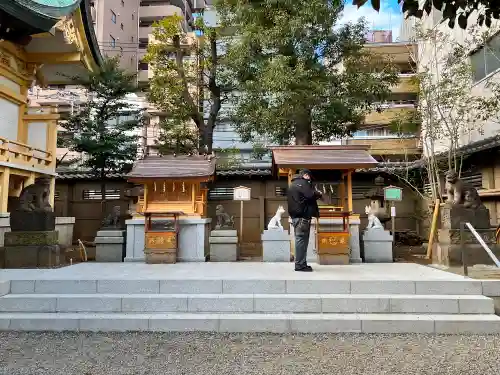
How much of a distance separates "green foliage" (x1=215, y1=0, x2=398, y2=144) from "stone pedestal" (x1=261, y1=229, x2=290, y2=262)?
3635 millimetres

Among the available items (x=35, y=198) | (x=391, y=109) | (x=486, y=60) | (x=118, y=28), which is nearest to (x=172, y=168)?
(x=35, y=198)

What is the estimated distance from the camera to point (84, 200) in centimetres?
1570

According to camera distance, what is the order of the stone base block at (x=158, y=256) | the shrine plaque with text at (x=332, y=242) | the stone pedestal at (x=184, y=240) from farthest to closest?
the stone pedestal at (x=184, y=240) → the stone base block at (x=158, y=256) → the shrine plaque with text at (x=332, y=242)

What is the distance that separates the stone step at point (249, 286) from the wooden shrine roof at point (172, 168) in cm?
394

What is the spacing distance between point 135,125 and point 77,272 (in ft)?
30.6

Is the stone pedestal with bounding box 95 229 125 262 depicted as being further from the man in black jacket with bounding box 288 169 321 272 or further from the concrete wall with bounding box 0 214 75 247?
the man in black jacket with bounding box 288 169 321 272

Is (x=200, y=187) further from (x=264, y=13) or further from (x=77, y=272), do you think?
(x=264, y=13)

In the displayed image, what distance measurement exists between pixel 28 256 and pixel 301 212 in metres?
5.46

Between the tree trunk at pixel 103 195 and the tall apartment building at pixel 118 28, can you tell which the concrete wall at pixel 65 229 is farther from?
the tall apartment building at pixel 118 28

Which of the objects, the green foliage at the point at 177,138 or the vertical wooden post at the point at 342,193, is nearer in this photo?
the vertical wooden post at the point at 342,193

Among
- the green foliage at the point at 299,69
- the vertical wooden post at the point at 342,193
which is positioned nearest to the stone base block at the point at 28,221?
the green foliage at the point at 299,69

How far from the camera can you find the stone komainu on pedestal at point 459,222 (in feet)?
25.5

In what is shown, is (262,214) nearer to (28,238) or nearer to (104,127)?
(104,127)

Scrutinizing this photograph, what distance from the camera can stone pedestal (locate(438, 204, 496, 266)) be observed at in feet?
25.5
